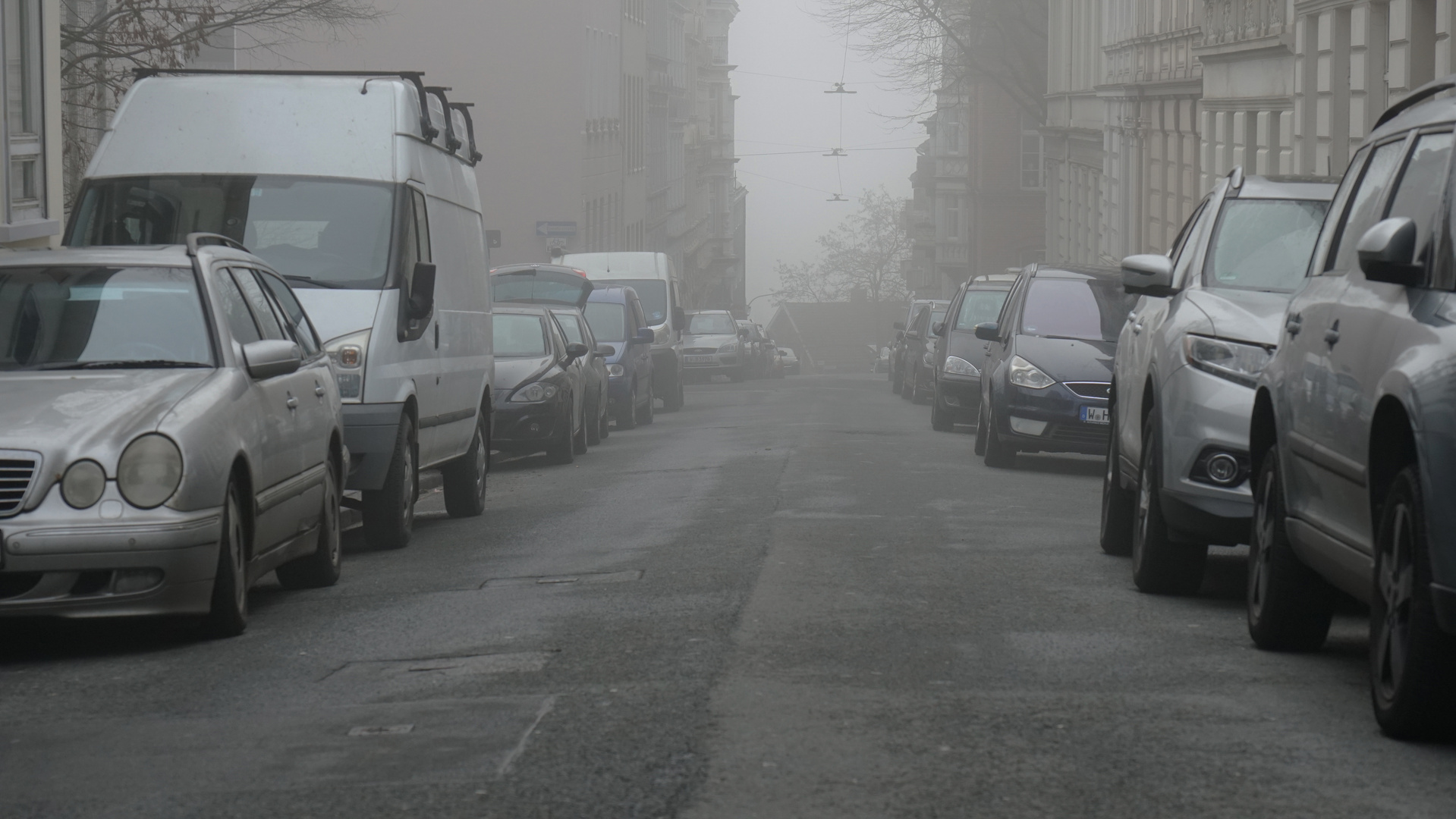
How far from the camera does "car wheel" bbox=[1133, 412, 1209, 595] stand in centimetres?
875

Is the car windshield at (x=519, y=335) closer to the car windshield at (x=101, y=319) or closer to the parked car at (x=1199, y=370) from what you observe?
the parked car at (x=1199, y=370)

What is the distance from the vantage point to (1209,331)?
28.3 ft

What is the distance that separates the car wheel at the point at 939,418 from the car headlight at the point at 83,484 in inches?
704

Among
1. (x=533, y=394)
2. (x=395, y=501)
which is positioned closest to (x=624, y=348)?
(x=533, y=394)

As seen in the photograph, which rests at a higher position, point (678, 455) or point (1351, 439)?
point (1351, 439)

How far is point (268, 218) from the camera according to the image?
11875 mm

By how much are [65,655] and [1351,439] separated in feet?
15.2

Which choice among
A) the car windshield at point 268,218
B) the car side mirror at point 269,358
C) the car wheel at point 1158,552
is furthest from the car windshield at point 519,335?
the car wheel at point 1158,552

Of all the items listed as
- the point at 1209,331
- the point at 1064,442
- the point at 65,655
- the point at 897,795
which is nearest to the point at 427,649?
the point at 65,655

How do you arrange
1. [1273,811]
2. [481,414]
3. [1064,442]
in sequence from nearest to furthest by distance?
1. [1273,811]
2. [481,414]
3. [1064,442]

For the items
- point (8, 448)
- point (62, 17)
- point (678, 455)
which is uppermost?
point (62, 17)

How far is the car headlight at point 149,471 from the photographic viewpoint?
7402 mm

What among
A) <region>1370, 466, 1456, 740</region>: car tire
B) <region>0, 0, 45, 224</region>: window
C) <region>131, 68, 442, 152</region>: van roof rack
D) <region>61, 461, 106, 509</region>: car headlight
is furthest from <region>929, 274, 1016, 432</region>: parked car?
<region>1370, 466, 1456, 740</region>: car tire

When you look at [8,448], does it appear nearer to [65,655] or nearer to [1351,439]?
[65,655]
